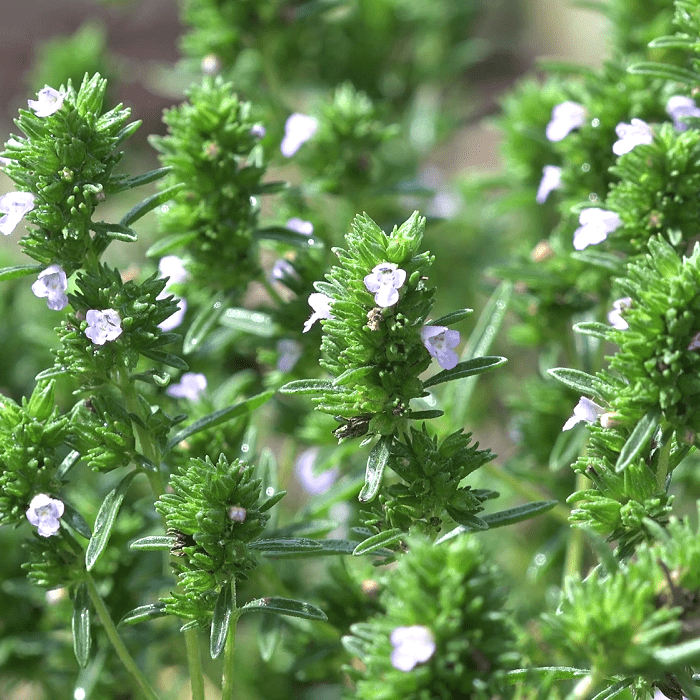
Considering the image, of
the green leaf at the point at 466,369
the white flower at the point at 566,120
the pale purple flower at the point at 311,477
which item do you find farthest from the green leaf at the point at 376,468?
the pale purple flower at the point at 311,477

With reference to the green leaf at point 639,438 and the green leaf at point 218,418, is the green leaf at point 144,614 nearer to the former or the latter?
the green leaf at point 218,418

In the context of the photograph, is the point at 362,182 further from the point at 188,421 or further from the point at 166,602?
the point at 166,602

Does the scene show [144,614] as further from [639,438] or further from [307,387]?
[639,438]

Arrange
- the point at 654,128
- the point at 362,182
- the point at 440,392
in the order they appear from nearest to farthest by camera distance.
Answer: the point at 654,128
the point at 362,182
the point at 440,392

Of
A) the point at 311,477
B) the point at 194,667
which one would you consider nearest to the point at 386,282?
the point at 194,667

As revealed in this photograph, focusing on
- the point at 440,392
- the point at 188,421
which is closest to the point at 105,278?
the point at 188,421

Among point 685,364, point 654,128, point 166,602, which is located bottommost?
point 166,602
